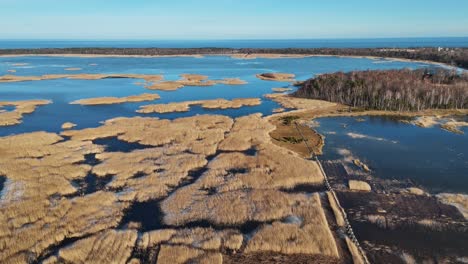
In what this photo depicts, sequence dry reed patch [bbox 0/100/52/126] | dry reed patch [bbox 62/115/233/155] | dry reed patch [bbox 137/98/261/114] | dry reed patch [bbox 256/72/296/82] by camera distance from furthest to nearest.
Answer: dry reed patch [bbox 256/72/296/82]
dry reed patch [bbox 137/98/261/114]
dry reed patch [bbox 0/100/52/126]
dry reed patch [bbox 62/115/233/155]

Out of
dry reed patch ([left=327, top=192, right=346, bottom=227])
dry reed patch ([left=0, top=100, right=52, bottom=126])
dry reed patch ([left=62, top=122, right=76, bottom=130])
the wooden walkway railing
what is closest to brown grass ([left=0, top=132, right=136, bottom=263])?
dry reed patch ([left=62, top=122, right=76, bottom=130])

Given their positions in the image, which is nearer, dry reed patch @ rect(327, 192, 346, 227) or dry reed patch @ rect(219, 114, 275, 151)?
dry reed patch @ rect(327, 192, 346, 227)

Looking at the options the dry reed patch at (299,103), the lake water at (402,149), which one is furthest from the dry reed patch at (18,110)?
the lake water at (402,149)

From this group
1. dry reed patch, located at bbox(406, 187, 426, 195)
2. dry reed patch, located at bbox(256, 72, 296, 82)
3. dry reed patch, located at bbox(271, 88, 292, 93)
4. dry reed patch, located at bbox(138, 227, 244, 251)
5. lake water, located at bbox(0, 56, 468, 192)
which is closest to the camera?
dry reed patch, located at bbox(138, 227, 244, 251)

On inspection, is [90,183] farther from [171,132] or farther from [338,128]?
[338,128]

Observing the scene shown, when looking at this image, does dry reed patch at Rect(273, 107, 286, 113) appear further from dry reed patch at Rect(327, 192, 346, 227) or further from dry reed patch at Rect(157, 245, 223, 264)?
dry reed patch at Rect(157, 245, 223, 264)

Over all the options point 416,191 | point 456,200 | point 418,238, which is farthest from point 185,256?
point 456,200
